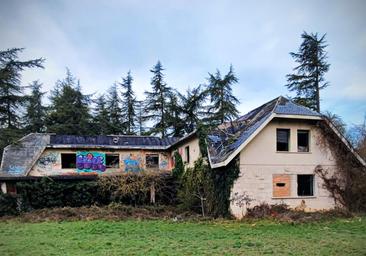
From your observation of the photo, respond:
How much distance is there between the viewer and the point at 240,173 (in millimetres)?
17500

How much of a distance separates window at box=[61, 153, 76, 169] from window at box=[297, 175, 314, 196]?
16968 mm

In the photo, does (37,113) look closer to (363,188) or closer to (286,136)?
(286,136)

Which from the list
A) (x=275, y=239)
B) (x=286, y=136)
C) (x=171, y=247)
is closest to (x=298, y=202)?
(x=286, y=136)

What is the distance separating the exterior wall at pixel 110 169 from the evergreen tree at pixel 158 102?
1344cm

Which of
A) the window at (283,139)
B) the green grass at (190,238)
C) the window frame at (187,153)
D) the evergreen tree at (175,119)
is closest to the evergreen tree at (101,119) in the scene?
Result: the evergreen tree at (175,119)

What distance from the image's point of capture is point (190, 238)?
38.7 feet

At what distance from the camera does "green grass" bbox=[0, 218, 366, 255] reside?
9.58 m

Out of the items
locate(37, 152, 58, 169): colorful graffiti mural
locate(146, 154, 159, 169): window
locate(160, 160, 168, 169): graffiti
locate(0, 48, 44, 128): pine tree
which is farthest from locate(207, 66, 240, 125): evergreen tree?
locate(0, 48, 44, 128): pine tree

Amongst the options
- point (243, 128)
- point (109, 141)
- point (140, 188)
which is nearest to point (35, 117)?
point (109, 141)

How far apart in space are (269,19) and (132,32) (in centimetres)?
682

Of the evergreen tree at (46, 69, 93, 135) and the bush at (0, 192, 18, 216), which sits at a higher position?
the evergreen tree at (46, 69, 93, 135)

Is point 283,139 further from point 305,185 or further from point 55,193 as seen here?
point 55,193

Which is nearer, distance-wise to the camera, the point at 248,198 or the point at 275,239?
the point at 275,239

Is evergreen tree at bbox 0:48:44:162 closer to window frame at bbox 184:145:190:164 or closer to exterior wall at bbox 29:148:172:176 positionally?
exterior wall at bbox 29:148:172:176
